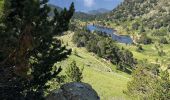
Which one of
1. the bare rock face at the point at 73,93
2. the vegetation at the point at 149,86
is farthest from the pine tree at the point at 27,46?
the vegetation at the point at 149,86

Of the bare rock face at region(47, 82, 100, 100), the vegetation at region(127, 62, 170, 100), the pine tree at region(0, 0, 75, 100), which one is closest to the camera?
the pine tree at region(0, 0, 75, 100)

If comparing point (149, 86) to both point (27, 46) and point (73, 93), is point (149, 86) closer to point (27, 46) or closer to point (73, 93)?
point (73, 93)

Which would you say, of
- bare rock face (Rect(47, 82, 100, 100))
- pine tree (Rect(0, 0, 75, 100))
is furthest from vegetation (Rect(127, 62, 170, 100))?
pine tree (Rect(0, 0, 75, 100))

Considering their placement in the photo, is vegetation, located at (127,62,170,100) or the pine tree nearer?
the pine tree

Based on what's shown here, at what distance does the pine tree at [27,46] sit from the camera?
2366 centimetres

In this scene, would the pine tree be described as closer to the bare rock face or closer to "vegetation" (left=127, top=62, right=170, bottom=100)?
the bare rock face

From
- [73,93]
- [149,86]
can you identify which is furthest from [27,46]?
[149,86]

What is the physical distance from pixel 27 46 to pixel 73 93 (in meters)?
6.36

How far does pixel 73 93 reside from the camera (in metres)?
28.7

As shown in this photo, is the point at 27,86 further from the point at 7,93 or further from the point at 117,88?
the point at 117,88

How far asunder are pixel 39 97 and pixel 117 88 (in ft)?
199

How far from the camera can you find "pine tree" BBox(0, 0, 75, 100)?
2366 cm

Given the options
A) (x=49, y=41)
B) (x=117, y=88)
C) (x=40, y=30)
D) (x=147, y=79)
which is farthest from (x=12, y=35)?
(x=117, y=88)

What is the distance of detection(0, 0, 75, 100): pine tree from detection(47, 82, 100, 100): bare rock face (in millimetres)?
1321
